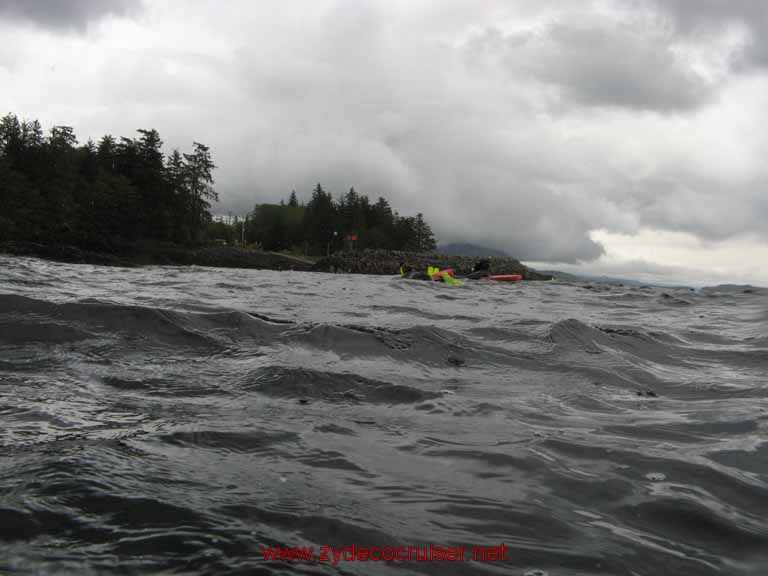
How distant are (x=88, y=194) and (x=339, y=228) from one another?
4674 centimetres

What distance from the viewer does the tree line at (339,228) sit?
102 m

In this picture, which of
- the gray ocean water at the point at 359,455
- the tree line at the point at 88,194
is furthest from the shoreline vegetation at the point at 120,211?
the gray ocean water at the point at 359,455

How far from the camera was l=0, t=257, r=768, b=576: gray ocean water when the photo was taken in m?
2.23

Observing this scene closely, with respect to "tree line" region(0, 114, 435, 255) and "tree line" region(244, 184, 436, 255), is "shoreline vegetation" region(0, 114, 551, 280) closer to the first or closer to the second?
"tree line" region(0, 114, 435, 255)

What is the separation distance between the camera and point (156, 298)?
10398mm

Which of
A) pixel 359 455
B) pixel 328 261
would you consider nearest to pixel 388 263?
pixel 328 261

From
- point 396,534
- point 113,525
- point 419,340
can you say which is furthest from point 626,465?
point 419,340

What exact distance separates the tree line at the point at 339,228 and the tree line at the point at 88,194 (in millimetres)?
26796

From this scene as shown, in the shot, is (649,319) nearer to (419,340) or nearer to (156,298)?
(419,340)

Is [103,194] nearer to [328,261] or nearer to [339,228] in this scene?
[328,261]

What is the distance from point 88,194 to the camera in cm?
6378

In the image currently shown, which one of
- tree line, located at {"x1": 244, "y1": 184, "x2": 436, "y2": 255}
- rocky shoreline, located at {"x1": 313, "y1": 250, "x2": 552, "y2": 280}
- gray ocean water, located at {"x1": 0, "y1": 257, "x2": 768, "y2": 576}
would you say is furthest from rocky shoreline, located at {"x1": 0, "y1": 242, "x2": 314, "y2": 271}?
gray ocean water, located at {"x1": 0, "y1": 257, "x2": 768, "y2": 576}

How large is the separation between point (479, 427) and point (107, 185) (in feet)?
220

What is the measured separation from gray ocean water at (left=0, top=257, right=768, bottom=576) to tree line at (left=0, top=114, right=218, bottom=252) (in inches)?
2137
